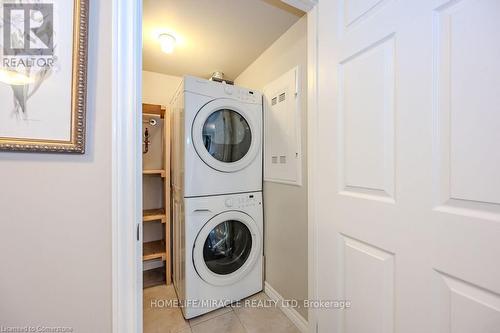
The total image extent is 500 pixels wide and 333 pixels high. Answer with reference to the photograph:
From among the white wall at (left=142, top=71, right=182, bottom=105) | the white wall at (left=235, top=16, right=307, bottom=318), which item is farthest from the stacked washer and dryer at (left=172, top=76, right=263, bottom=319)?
the white wall at (left=142, top=71, right=182, bottom=105)

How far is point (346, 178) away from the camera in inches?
33.6

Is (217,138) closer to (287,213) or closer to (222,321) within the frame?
(287,213)

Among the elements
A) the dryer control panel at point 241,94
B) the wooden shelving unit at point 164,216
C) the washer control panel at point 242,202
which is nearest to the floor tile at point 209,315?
the wooden shelving unit at point 164,216

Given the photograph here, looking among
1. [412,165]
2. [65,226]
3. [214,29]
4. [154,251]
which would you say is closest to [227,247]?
[154,251]

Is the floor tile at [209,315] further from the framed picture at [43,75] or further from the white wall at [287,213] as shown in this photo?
the framed picture at [43,75]

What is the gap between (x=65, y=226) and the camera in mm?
614

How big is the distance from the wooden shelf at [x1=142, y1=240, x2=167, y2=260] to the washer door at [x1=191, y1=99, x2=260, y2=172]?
1.10 meters

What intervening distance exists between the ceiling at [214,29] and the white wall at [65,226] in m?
0.89

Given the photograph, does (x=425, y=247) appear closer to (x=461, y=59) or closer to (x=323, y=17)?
(x=461, y=59)

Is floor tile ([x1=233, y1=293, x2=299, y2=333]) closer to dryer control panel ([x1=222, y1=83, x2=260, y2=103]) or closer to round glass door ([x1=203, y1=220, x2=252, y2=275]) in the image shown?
round glass door ([x1=203, y1=220, x2=252, y2=275])

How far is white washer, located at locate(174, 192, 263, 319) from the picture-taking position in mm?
A: 1456

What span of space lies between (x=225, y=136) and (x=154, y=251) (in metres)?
1.36

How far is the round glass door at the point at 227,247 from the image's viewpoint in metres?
1.59

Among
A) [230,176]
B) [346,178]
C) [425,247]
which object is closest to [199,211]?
[230,176]
